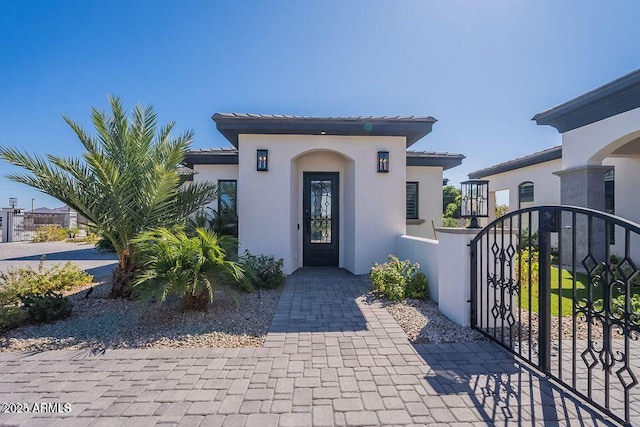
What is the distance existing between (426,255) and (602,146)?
5451 millimetres

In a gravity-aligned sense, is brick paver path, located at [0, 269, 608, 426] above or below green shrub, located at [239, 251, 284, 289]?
below

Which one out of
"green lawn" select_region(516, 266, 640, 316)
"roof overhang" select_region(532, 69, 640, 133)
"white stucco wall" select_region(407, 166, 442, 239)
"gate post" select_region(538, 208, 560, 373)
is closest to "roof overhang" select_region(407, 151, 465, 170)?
"white stucco wall" select_region(407, 166, 442, 239)

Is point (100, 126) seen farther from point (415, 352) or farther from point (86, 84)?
point (415, 352)

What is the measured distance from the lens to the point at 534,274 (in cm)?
598

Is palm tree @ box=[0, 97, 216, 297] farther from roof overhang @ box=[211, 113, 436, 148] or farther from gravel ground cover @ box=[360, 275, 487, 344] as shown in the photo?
gravel ground cover @ box=[360, 275, 487, 344]

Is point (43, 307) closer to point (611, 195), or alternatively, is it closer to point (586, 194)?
point (586, 194)

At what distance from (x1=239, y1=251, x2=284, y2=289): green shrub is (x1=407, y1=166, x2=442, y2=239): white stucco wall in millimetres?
5807

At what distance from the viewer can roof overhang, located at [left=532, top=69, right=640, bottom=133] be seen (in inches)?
233

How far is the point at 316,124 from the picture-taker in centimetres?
703

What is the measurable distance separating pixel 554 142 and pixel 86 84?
1652 centimetres

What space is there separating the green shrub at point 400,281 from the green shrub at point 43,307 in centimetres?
556

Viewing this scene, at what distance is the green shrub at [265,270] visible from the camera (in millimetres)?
6395

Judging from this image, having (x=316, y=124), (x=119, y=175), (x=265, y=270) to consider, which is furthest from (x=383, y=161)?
(x=119, y=175)

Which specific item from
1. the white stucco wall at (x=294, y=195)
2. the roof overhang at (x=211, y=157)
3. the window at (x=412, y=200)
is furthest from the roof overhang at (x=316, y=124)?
the window at (x=412, y=200)
